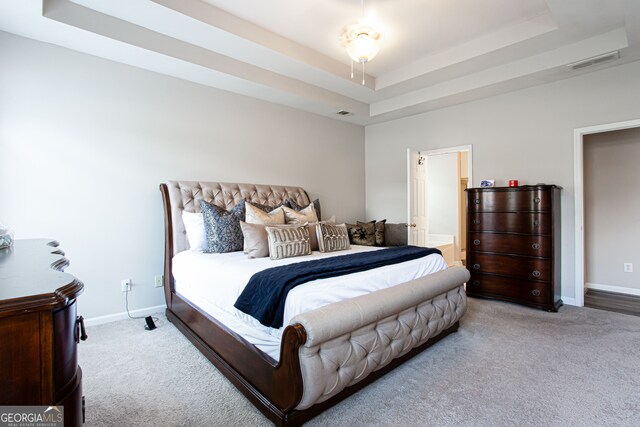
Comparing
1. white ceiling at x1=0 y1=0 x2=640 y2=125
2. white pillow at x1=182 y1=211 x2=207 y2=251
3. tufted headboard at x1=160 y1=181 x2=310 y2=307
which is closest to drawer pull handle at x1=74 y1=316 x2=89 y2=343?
white pillow at x1=182 y1=211 x2=207 y2=251

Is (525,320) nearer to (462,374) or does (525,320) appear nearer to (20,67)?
(462,374)

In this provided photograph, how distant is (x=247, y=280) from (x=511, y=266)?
322 cm

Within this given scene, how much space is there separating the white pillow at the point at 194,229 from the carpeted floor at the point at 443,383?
827 millimetres

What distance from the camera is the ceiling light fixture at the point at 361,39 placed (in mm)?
2572

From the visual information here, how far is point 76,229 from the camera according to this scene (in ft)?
9.71

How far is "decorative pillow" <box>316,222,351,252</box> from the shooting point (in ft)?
10.6

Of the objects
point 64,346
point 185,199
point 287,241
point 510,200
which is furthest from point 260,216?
point 510,200

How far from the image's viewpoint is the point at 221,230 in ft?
10.2

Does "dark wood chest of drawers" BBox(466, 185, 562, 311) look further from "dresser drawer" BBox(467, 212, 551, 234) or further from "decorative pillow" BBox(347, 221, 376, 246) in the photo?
"decorative pillow" BBox(347, 221, 376, 246)

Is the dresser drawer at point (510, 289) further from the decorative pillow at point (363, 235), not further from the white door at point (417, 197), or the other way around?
the decorative pillow at point (363, 235)

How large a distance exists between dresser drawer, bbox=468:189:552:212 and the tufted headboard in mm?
2619

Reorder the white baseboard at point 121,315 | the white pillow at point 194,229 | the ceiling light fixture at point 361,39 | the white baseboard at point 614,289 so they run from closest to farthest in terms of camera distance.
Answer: the ceiling light fixture at point 361,39
the white baseboard at point 121,315
the white pillow at point 194,229
the white baseboard at point 614,289

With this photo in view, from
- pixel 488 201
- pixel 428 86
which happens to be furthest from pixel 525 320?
pixel 428 86

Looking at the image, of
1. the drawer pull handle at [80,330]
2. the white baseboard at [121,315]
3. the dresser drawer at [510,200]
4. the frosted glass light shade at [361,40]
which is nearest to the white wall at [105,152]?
the white baseboard at [121,315]
